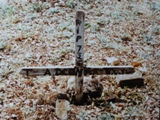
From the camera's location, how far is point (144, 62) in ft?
19.5

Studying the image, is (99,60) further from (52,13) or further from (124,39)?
(52,13)

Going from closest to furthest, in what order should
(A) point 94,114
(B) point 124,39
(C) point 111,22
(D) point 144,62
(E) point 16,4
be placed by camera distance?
(A) point 94,114, (D) point 144,62, (B) point 124,39, (C) point 111,22, (E) point 16,4

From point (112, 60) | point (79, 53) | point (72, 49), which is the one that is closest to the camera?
point (79, 53)

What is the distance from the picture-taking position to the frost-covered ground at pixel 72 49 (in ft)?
14.6

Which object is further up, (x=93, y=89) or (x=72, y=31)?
(x=72, y=31)

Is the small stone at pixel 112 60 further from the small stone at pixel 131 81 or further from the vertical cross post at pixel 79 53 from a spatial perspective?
the vertical cross post at pixel 79 53

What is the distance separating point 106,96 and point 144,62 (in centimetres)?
176

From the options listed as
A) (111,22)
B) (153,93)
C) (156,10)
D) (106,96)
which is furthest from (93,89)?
(156,10)

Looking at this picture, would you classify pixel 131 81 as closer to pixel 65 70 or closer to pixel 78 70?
pixel 78 70

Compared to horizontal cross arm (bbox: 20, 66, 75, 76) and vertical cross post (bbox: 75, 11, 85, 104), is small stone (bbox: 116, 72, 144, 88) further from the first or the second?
horizontal cross arm (bbox: 20, 66, 75, 76)

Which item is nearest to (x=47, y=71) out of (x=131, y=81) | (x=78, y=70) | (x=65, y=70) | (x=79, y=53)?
(x=65, y=70)

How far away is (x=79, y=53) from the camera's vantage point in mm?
4059

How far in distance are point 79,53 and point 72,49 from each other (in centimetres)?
234

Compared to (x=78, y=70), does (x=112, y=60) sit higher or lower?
lower
